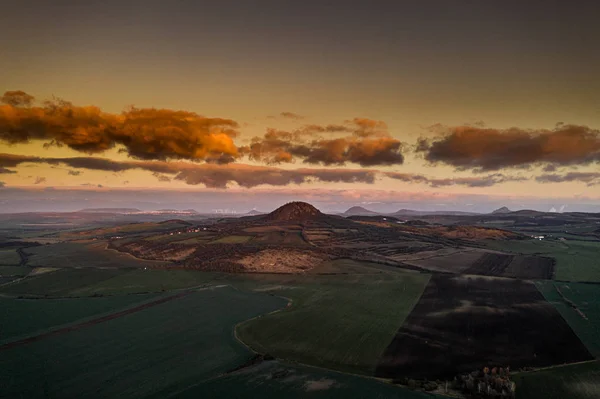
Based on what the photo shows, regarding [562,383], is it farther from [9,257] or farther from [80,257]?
[9,257]

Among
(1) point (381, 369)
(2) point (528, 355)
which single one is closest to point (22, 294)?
(1) point (381, 369)

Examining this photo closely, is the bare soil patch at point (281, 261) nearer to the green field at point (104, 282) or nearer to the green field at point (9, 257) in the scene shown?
the green field at point (104, 282)

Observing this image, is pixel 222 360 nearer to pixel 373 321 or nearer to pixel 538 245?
pixel 373 321

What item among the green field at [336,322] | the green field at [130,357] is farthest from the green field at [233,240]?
the green field at [130,357]

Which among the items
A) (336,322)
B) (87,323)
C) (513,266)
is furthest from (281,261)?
(513,266)

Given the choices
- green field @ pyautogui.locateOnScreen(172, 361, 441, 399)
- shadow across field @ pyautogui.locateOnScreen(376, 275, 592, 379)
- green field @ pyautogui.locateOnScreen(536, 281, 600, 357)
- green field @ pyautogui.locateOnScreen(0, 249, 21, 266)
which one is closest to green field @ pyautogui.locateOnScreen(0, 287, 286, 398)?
green field @ pyautogui.locateOnScreen(172, 361, 441, 399)
